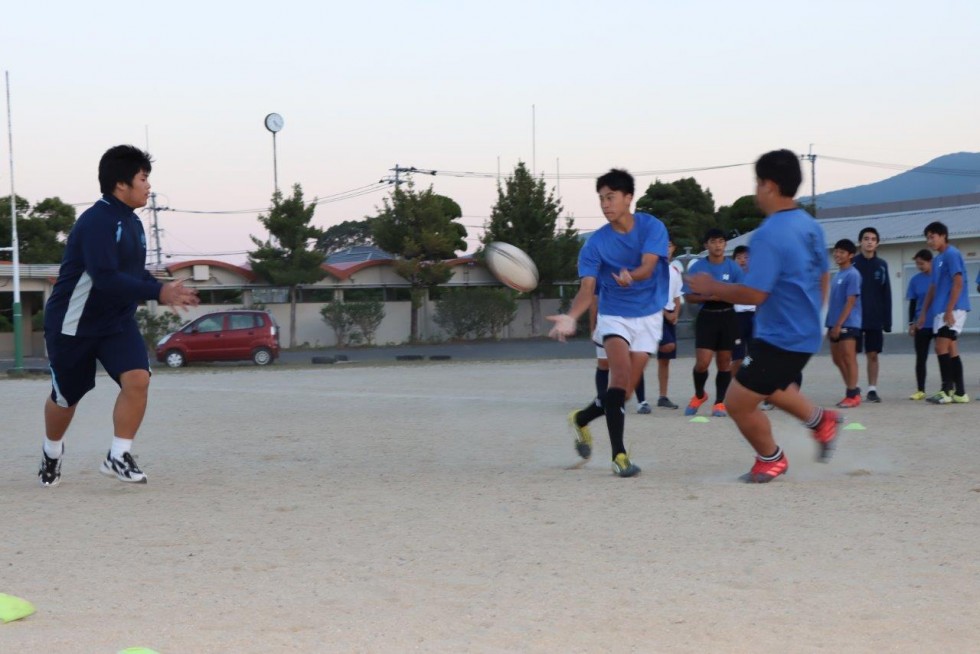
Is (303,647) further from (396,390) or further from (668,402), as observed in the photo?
(396,390)

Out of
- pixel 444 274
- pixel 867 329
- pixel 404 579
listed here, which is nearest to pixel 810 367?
pixel 867 329

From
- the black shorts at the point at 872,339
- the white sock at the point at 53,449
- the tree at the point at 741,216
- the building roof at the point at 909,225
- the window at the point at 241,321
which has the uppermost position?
the tree at the point at 741,216

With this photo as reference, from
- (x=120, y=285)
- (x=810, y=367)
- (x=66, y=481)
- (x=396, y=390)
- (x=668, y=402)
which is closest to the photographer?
(x=120, y=285)

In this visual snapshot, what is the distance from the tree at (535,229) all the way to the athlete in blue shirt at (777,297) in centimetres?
4211

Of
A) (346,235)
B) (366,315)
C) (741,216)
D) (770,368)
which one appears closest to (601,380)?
(770,368)

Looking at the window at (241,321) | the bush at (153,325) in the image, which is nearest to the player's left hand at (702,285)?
the window at (241,321)

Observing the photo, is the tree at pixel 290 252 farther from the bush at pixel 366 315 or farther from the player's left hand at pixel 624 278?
the player's left hand at pixel 624 278

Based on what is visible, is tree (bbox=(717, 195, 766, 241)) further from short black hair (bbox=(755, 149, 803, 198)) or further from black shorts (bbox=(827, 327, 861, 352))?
short black hair (bbox=(755, 149, 803, 198))

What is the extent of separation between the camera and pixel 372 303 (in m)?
43.7

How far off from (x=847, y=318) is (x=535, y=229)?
37.9m

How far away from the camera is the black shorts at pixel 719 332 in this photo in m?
11.1

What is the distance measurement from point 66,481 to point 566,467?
10.7 feet

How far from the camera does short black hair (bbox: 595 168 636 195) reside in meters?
7.18

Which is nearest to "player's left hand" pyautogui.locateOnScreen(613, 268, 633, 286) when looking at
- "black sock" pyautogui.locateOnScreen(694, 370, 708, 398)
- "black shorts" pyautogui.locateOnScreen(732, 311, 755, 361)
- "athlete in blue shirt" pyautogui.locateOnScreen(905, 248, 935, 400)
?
"black shorts" pyautogui.locateOnScreen(732, 311, 755, 361)
